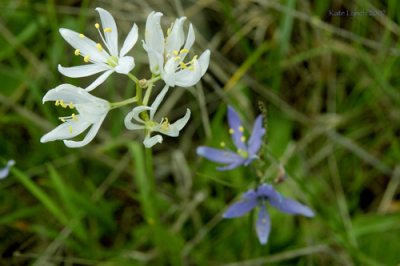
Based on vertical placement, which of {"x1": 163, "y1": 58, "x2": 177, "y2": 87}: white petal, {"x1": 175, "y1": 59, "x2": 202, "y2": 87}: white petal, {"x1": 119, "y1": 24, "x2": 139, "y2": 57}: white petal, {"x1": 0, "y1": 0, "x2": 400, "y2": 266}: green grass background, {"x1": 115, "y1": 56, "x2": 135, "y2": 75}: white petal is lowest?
{"x1": 0, "y1": 0, "x2": 400, "y2": 266}: green grass background

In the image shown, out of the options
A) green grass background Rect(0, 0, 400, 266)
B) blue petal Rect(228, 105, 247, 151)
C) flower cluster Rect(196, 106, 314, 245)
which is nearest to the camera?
flower cluster Rect(196, 106, 314, 245)

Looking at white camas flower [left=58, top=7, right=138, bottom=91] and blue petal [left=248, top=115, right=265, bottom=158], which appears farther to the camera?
blue petal [left=248, top=115, right=265, bottom=158]

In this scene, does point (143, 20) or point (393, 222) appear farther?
point (143, 20)

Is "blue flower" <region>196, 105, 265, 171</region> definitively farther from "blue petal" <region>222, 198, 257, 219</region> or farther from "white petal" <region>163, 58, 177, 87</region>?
"white petal" <region>163, 58, 177, 87</region>

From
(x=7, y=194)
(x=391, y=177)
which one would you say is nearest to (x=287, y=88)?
(x=391, y=177)

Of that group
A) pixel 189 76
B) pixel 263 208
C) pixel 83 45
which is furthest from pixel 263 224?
pixel 83 45

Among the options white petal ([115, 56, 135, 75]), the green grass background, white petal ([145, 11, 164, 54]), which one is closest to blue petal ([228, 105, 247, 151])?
the green grass background

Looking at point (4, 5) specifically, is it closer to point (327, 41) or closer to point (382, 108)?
point (327, 41)

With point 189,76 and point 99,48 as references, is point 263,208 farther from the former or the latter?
point 99,48
